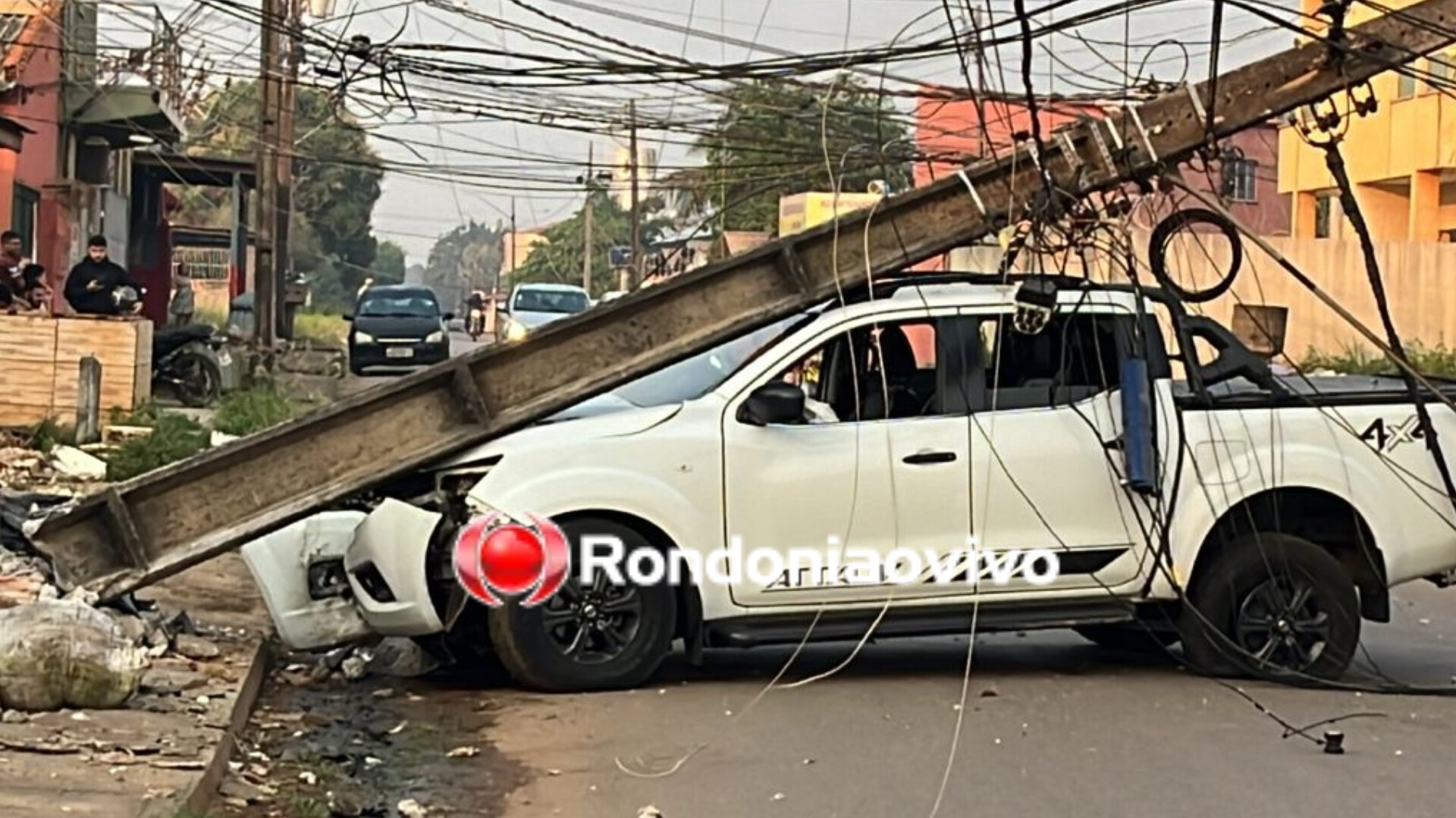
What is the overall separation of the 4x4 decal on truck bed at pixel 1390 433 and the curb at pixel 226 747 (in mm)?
5418

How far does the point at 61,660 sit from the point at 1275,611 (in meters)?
5.59

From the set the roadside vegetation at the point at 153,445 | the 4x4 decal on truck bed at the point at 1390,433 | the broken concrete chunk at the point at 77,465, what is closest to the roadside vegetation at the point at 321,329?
the roadside vegetation at the point at 153,445

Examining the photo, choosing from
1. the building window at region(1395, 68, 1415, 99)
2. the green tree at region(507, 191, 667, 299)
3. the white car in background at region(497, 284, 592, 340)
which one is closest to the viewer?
the building window at region(1395, 68, 1415, 99)

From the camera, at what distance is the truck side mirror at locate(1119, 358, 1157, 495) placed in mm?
9109

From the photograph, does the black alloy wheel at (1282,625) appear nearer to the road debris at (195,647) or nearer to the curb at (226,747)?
the curb at (226,747)

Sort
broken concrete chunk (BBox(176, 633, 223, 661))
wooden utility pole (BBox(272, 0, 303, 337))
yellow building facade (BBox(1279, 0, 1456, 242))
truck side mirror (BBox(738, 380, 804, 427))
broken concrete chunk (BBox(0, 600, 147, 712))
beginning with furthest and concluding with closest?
yellow building facade (BBox(1279, 0, 1456, 242))
wooden utility pole (BBox(272, 0, 303, 337))
broken concrete chunk (BBox(176, 633, 223, 661))
truck side mirror (BBox(738, 380, 804, 427))
broken concrete chunk (BBox(0, 600, 147, 712))

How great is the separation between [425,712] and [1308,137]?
502 cm

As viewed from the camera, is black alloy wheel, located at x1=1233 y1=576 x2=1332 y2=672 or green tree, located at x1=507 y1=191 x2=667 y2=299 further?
green tree, located at x1=507 y1=191 x2=667 y2=299

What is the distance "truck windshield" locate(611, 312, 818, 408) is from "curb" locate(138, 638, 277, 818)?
2.22 metres

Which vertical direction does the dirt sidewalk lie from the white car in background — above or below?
below

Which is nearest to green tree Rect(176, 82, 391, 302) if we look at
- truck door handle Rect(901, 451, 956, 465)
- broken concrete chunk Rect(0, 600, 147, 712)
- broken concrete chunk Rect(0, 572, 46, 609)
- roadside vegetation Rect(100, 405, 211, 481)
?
roadside vegetation Rect(100, 405, 211, 481)

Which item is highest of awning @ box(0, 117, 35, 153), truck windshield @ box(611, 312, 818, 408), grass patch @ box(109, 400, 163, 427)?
awning @ box(0, 117, 35, 153)

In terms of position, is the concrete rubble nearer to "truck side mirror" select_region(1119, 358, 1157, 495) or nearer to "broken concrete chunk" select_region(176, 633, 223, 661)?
"broken concrete chunk" select_region(176, 633, 223, 661)

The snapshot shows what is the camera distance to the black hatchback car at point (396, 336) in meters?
34.0
